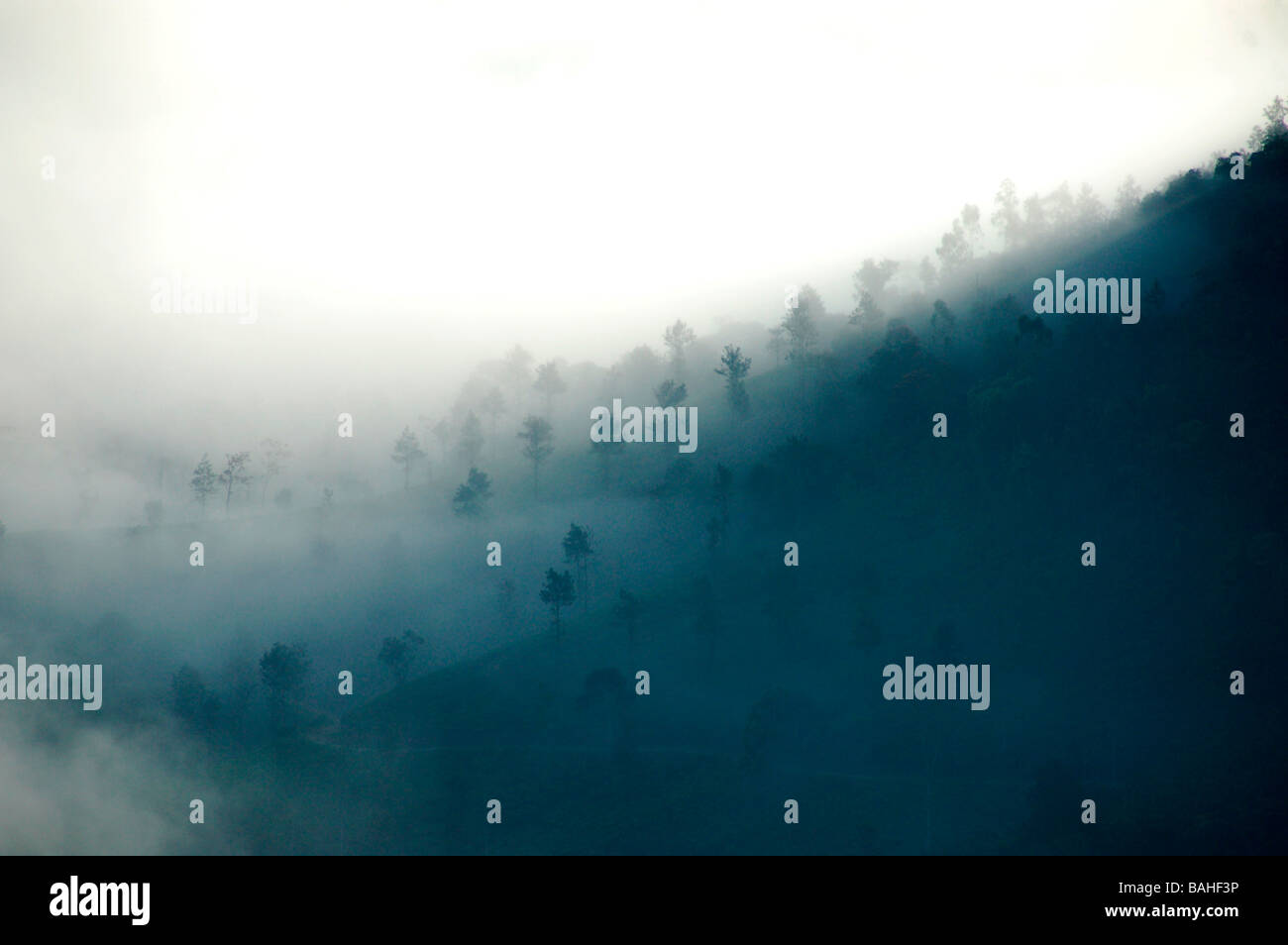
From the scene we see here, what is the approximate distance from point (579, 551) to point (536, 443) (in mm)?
34581

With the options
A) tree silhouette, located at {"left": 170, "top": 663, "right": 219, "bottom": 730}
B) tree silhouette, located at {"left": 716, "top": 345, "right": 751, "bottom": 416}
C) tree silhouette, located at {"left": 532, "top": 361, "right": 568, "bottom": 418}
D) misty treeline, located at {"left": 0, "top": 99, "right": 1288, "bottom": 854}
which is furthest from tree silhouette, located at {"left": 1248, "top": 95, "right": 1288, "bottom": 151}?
tree silhouette, located at {"left": 170, "top": 663, "right": 219, "bottom": 730}

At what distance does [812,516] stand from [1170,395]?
61.2 metres

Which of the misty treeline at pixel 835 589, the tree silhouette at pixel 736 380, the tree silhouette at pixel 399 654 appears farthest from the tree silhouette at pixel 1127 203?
the tree silhouette at pixel 399 654

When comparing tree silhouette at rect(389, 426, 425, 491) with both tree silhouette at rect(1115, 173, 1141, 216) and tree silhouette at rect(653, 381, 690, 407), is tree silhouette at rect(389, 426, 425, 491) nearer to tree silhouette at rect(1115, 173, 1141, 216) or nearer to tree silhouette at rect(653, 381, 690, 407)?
tree silhouette at rect(653, 381, 690, 407)

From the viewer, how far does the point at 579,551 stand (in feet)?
486

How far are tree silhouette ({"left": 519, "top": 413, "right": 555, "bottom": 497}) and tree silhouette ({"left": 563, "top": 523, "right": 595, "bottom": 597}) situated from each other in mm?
25354

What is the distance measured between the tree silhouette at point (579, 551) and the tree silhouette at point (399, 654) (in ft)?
90.5

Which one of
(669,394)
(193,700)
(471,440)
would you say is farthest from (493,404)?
(193,700)

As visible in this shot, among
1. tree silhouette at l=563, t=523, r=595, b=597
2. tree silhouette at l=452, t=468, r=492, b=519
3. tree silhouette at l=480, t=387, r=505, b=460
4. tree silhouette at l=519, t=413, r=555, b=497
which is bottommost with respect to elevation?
tree silhouette at l=563, t=523, r=595, b=597

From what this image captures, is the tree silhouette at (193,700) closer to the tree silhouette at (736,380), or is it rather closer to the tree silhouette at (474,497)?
the tree silhouette at (474,497)

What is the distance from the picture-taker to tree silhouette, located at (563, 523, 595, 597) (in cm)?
14762
